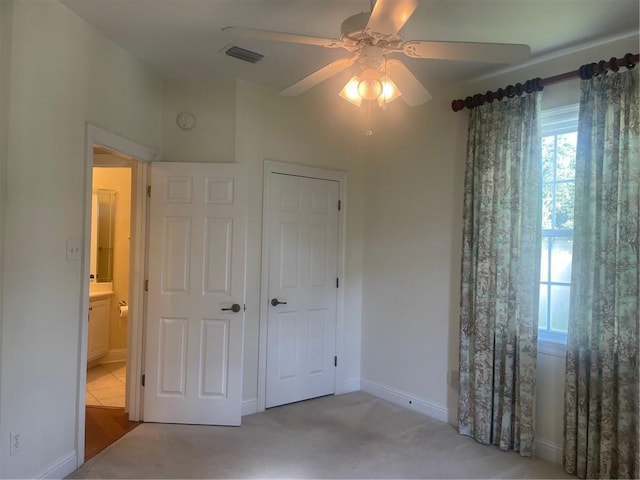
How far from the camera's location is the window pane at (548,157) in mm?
2877

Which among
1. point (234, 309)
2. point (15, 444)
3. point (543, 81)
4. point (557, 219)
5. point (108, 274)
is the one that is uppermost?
point (543, 81)

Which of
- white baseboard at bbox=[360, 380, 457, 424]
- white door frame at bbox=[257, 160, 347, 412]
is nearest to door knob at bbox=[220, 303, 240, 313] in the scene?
white door frame at bbox=[257, 160, 347, 412]

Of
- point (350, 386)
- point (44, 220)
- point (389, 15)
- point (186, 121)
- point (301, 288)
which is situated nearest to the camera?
point (389, 15)

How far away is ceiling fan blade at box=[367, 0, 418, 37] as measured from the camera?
1.48 m

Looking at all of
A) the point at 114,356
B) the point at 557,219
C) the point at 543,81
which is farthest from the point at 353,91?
the point at 114,356

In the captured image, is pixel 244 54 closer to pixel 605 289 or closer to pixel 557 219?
pixel 557 219

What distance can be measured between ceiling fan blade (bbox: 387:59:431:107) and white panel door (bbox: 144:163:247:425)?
150 centimetres

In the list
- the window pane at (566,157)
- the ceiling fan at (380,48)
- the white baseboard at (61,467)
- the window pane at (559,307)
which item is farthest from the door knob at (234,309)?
the window pane at (566,157)

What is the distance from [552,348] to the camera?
9.05 feet

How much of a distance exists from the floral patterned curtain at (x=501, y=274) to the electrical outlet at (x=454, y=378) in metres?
0.12

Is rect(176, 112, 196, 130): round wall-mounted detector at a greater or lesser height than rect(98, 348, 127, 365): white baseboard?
greater

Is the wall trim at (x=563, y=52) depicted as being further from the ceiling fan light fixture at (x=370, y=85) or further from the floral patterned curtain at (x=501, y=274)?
the ceiling fan light fixture at (x=370, y=85)

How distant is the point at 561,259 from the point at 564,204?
38cm

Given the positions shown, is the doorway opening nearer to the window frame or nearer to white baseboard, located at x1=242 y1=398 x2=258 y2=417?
white baseboard, located at x1=242 y1=398 x2=258 y2=417
